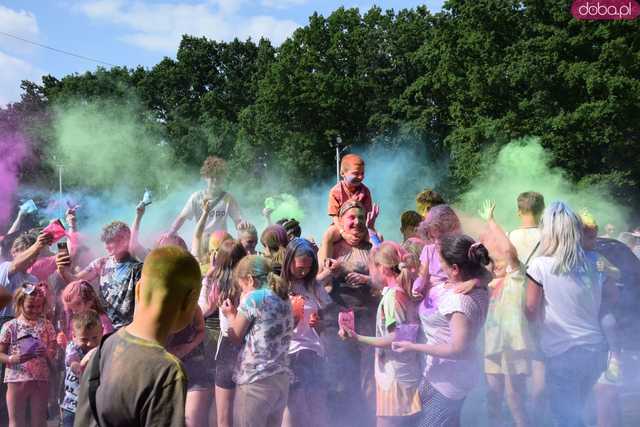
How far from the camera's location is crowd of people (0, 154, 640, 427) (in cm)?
439

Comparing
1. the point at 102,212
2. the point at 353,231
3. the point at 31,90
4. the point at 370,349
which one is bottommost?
the point at 370,349

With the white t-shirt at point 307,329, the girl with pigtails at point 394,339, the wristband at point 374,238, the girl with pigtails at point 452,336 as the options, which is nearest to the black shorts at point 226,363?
the white t-shirt at point 307,329

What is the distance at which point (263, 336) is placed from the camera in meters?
4.47

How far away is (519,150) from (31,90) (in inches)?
970

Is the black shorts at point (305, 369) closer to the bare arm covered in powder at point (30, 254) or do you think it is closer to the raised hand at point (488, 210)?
the raised hand at point (488, 210)

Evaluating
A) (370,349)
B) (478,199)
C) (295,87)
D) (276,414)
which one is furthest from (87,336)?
(295,87)

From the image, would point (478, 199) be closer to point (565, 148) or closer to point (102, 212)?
point (565, 148)

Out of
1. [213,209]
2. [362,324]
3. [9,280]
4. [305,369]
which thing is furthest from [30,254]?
[213,209]

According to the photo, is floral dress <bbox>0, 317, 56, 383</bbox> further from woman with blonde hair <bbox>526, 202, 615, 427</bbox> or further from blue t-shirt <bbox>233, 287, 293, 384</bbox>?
woman with blonde hair <bbox>526, 202, 615, 427</bbox>

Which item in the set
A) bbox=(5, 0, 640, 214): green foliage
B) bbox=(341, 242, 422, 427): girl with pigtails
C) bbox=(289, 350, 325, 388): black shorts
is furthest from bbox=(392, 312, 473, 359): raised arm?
bbox=(5, 0, 640, 214): green foliage

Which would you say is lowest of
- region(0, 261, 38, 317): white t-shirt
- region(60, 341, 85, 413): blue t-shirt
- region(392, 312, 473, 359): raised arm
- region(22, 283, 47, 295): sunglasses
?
region(60, 341, 85, 413): blue t-shirt

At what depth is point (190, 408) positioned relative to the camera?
5.04m

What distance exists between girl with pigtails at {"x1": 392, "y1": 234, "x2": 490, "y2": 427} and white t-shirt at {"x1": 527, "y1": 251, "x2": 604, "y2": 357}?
2.35 feet

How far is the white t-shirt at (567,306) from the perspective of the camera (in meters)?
4.70
